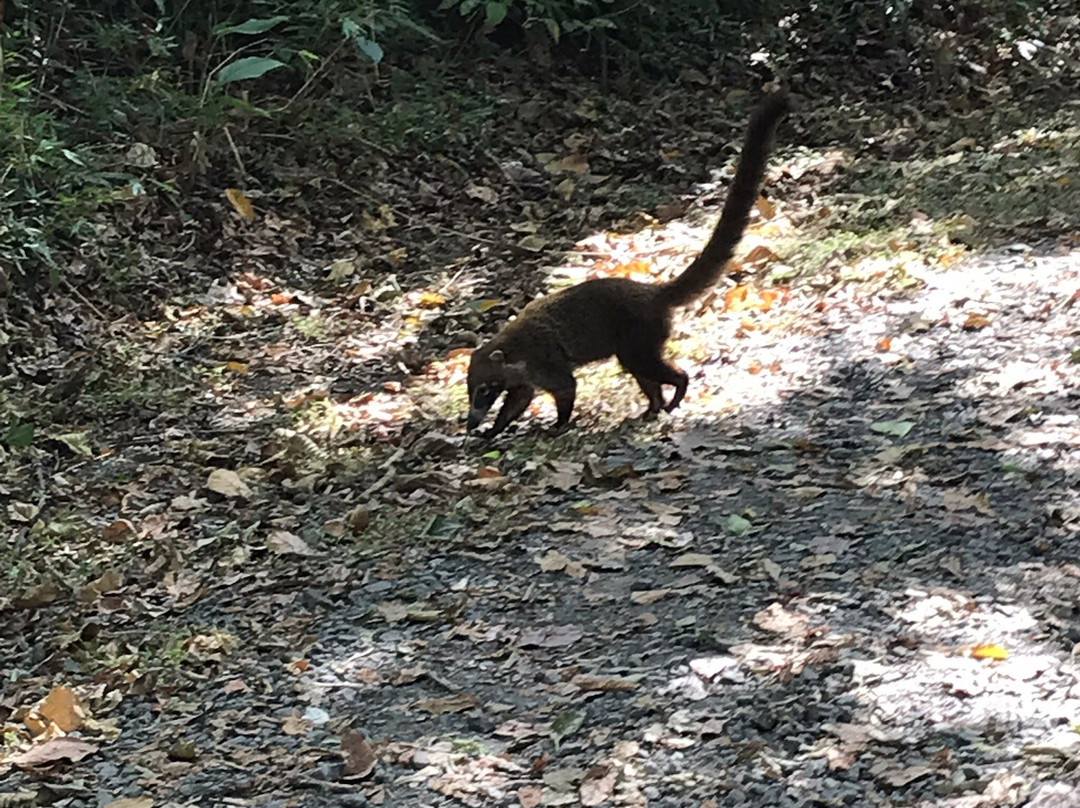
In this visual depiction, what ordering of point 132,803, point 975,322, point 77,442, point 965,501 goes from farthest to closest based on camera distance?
point 975,322 < point 77,442 < point 965,501 < point 132,803

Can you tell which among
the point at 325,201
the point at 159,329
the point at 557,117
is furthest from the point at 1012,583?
the point at 557,117

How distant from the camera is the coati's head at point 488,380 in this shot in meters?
5.85

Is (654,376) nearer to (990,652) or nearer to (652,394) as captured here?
(652,394)

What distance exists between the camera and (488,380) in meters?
5.86

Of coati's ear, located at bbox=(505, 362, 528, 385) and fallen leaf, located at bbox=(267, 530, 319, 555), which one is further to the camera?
coati's ear, located at bbox=(505, 362, 528, 385)

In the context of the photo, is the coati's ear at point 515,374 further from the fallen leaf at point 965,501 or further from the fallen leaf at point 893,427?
the fallen leaf at point 965,501

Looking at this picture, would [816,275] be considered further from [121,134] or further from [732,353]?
[121,134]

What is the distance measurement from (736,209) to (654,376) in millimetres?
803

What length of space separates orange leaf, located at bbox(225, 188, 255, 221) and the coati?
2877 mm

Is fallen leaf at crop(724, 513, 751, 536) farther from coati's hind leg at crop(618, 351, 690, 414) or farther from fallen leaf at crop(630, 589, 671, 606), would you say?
→ coati's hind leg at crop(618, 351, 690, 414)

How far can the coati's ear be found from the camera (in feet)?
19.2

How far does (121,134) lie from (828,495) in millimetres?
5390

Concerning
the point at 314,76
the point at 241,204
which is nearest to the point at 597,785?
the point at 241,204

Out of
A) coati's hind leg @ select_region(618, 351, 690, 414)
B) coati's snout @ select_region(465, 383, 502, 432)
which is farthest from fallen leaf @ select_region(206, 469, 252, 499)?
coati's hind leg @ select_region(618, 351, 690, 414)
